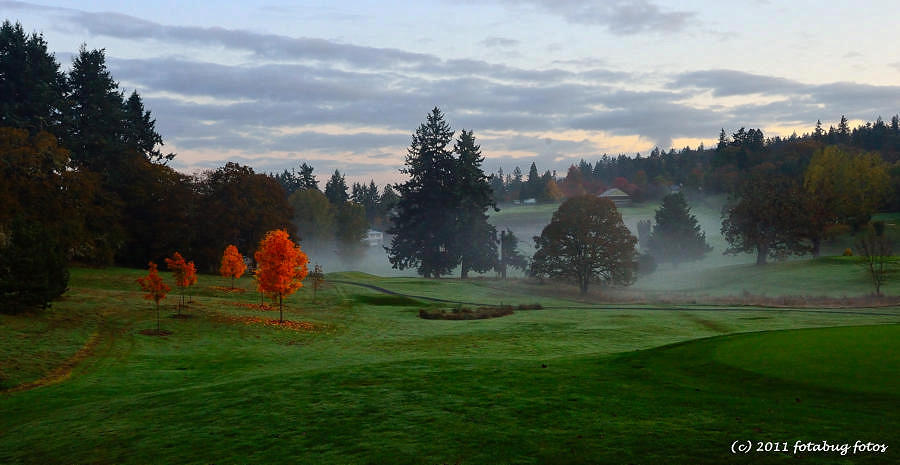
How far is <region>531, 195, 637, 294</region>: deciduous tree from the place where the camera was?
69.4 m

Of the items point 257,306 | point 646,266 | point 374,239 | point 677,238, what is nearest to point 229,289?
point 257,306

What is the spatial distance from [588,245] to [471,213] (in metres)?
31.6

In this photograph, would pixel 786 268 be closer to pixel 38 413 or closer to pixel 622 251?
pixel 622 251

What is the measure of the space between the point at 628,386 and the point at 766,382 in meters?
3.32

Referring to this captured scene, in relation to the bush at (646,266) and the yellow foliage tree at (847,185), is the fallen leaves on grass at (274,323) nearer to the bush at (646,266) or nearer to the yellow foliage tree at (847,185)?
the bush at (646,266)

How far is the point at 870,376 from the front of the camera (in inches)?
588

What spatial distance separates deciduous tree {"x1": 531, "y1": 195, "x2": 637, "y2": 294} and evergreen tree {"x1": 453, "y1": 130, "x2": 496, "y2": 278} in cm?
2609

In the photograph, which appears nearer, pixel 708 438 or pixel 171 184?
pixel 708 438

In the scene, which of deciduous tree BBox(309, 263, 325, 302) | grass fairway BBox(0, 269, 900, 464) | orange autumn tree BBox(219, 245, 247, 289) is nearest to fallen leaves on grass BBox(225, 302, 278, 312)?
deciduous tree BBox(309, 263, 325, 302)

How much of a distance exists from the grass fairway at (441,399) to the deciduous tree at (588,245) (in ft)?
120

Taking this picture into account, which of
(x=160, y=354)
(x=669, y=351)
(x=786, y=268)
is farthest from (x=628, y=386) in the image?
(x=786, y=268)

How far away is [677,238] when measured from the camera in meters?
112

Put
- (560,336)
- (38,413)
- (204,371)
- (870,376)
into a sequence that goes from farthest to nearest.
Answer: (560,336) → (204,371) → (38,413) → (870,376)

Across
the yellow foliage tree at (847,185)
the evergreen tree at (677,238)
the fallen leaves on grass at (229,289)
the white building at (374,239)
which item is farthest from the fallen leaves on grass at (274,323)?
the white building at (374,239)
